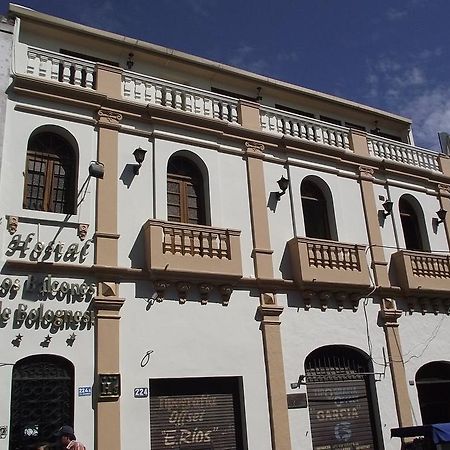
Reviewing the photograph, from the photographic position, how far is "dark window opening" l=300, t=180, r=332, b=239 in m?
15.2

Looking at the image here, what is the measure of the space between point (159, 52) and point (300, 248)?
712cm

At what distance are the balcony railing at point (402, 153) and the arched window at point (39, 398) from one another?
10.8m

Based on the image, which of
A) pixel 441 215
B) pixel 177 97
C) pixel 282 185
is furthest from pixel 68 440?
pixel 441 215

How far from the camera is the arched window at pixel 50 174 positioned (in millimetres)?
11719

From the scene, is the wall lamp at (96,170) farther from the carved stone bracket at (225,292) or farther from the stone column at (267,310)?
the stone column at (267,310)

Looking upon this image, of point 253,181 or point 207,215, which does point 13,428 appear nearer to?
point 207,215

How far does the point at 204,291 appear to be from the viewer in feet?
40.5

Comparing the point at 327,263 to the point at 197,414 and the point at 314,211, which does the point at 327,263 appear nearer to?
the point at 314,211

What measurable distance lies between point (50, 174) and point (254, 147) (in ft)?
16.9

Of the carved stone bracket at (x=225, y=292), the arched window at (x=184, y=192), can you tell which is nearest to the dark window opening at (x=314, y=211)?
the arched window at (x=184, y=192)

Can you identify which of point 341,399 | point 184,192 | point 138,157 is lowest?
point 341,399

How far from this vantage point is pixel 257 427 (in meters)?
11.9

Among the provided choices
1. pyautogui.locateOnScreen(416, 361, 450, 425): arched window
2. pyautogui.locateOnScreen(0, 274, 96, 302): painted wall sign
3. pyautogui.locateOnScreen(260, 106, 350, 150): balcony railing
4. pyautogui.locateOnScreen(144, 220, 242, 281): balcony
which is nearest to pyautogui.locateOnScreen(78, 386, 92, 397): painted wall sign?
pyautogui.locateOnScreen(0, 274, 96, 302): painted wall sign

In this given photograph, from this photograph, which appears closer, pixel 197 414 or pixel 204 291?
pixel 197 414
